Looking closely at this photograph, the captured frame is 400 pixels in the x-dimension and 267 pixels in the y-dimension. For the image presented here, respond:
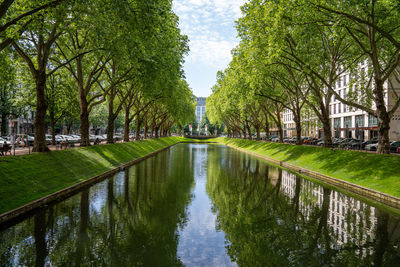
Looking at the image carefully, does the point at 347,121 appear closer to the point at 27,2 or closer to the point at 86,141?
the point at 86,141

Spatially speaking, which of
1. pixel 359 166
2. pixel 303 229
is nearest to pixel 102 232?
pixel 303 229

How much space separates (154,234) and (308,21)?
16.2 metres

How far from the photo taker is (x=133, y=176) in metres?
18.3

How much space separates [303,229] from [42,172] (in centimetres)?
1268

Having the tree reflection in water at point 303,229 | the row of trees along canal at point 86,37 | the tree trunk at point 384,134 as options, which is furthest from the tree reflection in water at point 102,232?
the tree trunk at point 384,134

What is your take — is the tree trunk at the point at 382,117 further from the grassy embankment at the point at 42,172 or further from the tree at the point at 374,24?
the grassy embankment at the point at 42,172

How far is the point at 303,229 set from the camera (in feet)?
27.8

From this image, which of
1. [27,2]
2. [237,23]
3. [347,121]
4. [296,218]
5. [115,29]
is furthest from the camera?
[347,121]

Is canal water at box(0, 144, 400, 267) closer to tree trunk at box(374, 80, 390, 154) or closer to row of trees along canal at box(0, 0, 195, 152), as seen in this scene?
row of trees along canal at box(0, 0, 195, 152)

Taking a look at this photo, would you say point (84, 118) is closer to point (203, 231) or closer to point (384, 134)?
point (203, 231)

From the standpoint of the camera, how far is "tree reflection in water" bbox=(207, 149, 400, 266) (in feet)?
21.6

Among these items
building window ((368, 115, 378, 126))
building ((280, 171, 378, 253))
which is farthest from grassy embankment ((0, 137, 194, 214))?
building window ((368, 115, 378, 126))

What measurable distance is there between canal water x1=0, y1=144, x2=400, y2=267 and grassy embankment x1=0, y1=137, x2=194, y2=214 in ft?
3.92

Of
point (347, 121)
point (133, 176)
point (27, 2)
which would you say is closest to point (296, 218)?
point (133, 176)
